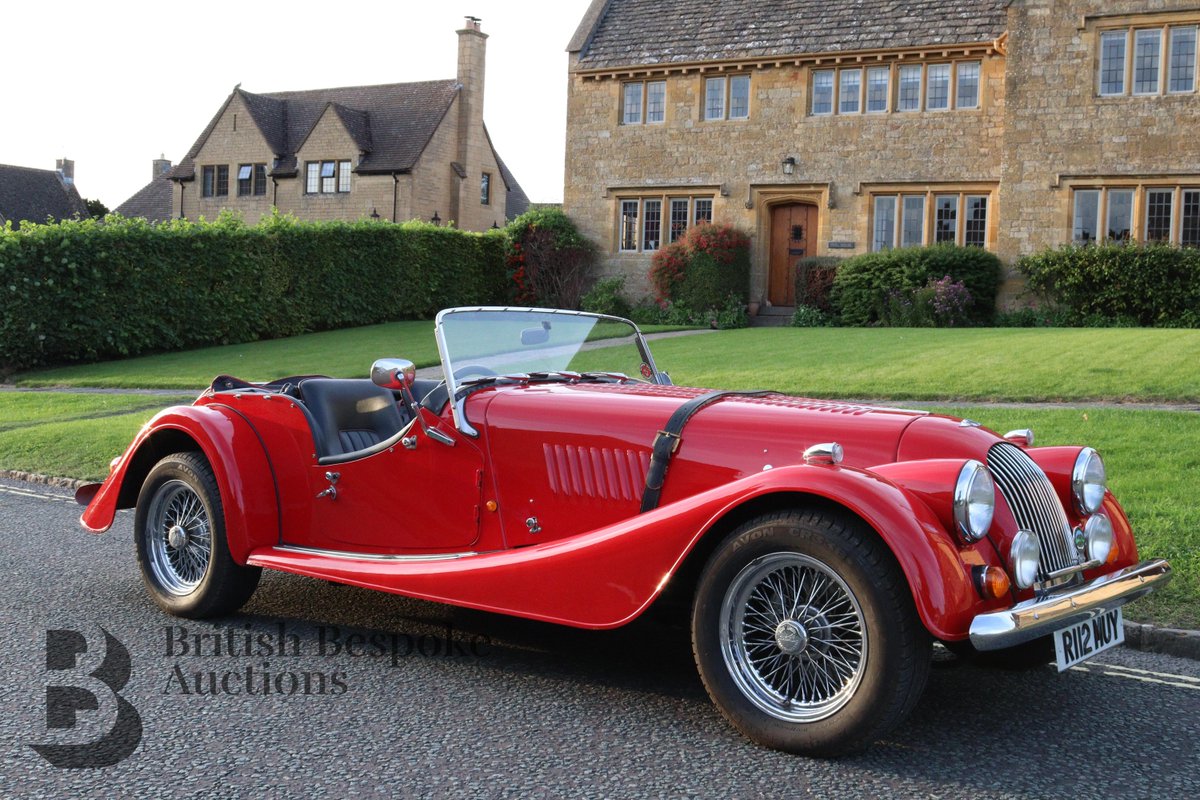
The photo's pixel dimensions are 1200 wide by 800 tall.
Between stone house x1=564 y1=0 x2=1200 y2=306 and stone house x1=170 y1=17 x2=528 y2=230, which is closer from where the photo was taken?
stone house x1=564 y1=0 x2=1200 y2=306

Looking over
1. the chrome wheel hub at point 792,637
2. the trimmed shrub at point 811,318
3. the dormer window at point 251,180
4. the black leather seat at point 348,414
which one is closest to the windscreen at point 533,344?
the black leather seat at point 348,414

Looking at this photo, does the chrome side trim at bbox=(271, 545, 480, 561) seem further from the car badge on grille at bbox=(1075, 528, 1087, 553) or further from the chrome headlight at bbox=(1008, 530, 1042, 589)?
the car badge on grille at bbox=(1075, 528, 1087, 553)

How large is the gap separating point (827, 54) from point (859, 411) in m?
22.3

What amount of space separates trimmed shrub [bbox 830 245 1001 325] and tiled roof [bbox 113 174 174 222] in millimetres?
30870

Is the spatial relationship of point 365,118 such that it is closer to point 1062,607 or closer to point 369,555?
point 369,555

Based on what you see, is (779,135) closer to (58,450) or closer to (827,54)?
(827,54)

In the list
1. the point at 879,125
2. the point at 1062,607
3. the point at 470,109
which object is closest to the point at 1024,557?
the point at 1062,607

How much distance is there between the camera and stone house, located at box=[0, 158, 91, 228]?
46219 mm

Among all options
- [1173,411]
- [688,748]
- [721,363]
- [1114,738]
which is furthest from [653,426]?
[721,363]

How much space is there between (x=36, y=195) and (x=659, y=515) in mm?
50816

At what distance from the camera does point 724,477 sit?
14.1ft

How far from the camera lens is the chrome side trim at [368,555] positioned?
481cm

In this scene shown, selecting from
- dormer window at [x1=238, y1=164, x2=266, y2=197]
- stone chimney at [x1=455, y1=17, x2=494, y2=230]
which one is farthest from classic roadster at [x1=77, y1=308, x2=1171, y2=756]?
dormer window at [x1=238, y1=164, x2=266, y2=197]

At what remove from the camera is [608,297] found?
27.0m
